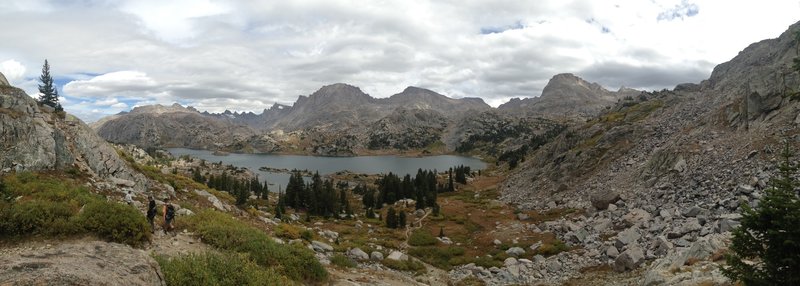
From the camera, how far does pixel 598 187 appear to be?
215ft

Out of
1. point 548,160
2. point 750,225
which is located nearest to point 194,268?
point 750,225

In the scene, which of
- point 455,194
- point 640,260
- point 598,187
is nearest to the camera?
point 640,260

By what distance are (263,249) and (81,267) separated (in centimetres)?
1145

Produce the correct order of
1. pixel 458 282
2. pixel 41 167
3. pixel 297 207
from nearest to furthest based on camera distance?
pixel 41 167
pixel 458 282
pixel 297 207

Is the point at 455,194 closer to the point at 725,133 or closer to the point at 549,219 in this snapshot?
the point at 549,219

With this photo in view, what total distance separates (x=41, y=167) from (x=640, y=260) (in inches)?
1759

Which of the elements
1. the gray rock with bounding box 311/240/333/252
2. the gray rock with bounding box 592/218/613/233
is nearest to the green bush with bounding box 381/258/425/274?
the gray rock with bounding box 311/240/333/252

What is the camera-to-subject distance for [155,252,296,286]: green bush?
13.8 meters

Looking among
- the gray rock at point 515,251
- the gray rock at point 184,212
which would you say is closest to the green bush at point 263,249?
the gray rock at point 184,212

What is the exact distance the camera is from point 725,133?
193 feet

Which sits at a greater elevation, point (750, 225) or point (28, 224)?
point (750, 225)

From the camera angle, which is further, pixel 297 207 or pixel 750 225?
pixel 297 207

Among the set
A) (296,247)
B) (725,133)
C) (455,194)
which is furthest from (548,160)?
(296,247)

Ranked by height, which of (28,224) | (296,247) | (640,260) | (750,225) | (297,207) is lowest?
(297,207)
